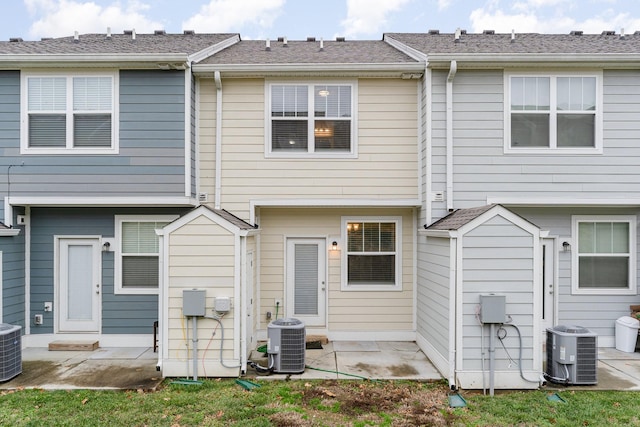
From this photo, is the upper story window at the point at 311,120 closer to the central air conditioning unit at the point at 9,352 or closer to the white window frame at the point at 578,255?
the white window frame at the point at 578,255

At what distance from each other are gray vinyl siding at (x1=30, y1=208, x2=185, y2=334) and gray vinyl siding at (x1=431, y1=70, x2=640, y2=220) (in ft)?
16.8

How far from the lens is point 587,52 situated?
21.3 feet

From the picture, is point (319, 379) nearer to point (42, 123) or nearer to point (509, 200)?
point (509, 200)

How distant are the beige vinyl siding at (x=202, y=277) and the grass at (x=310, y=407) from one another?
489 millimetres

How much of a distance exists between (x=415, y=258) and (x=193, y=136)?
15.2 ft

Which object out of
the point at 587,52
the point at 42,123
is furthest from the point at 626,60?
the point at 42,123

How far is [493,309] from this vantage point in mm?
5012

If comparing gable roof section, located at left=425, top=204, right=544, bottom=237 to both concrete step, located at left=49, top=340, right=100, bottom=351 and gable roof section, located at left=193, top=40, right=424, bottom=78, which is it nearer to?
gable roof section, located at left=193, top=40, right=424, bottom=78

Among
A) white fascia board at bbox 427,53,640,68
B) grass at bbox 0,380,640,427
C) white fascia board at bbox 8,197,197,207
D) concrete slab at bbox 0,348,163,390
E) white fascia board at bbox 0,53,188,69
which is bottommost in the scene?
concrete slab at bbox 0,348,163,390

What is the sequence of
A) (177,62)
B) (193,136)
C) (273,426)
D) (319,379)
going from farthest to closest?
(193,136)
(177,62)
(319,379)
(273,426)

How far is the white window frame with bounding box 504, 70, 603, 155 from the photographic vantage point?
261 inches

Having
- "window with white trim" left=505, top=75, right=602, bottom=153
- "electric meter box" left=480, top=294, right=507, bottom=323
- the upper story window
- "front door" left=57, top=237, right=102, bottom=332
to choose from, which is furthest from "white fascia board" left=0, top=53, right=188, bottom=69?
"electric meter box" left=480, top=294, right=507, bottom=323

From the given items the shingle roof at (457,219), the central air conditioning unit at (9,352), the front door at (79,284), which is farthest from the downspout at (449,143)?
the central air conditioning unit at (9,352)

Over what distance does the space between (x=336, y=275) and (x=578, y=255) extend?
172 inches
